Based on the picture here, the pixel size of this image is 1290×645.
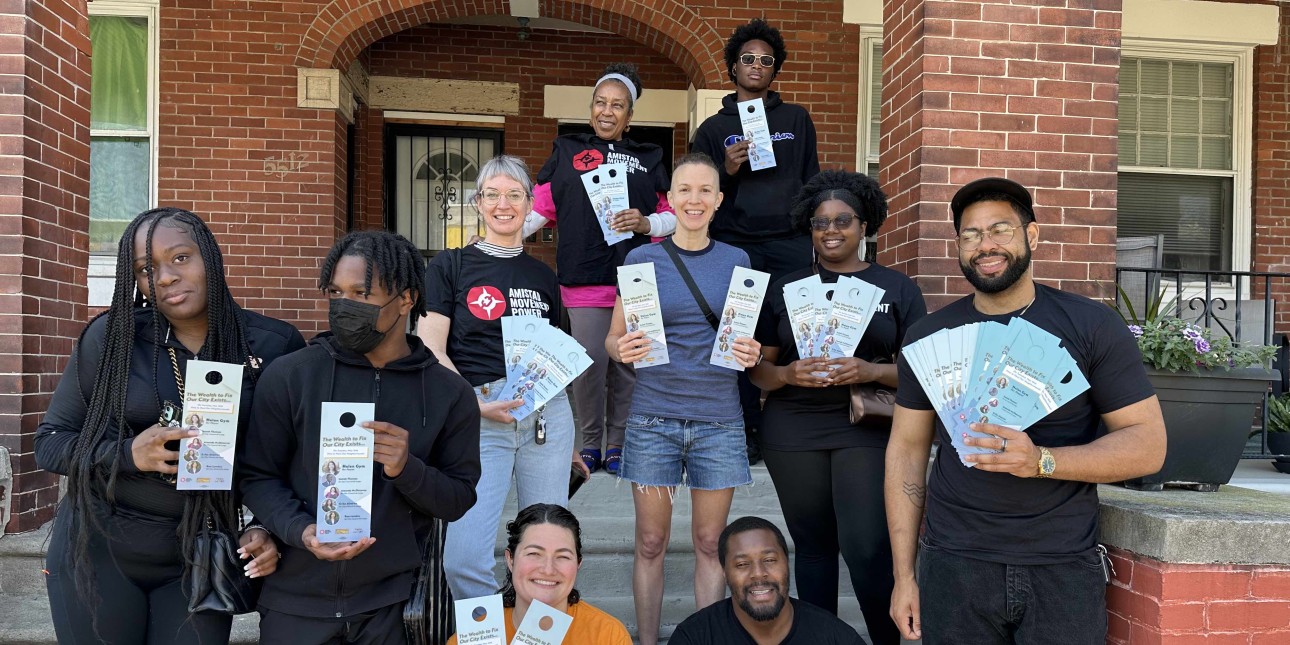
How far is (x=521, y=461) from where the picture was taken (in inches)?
141

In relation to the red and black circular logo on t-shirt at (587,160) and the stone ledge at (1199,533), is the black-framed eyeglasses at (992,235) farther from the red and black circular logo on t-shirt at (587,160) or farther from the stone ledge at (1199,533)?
the red and black circular logo on t-shirt at (587,160)

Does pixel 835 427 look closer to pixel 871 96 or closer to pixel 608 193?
pixel 608 193

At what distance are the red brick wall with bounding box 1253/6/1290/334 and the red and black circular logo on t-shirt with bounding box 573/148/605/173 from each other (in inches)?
275

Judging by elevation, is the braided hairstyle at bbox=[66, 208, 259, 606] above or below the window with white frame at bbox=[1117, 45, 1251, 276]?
below

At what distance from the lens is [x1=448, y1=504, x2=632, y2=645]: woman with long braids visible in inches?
121

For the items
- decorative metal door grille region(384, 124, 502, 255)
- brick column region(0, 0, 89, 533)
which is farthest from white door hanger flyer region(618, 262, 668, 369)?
decorative metal door grille region(384, 124, 502, 255)

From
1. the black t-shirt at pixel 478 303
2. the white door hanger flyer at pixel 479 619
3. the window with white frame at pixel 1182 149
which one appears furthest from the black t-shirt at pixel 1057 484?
the window with white frame at pixel 1182 149

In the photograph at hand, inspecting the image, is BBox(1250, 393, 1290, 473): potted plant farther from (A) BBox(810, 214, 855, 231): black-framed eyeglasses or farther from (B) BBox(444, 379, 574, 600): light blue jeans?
(B) BBox(444, 379, 574, 600): light blue jeans

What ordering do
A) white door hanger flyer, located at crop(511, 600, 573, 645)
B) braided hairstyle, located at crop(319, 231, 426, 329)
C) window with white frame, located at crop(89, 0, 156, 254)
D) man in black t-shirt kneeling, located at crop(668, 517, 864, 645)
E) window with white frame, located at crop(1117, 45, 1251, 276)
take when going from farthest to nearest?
window with white frame, located at crop(1117, 45, 1251, 276), window with white frame, located at crop(89, 0, 156, 254), man in black t-shirt kneeling, located at crop(668, 517, 864, 645), white door hanger flyer, located at crop(511, 600, 573, 645), braided hairstyle, located at crop(319, 231, 426, 329)

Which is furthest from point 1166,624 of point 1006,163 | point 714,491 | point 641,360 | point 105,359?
point 105,359

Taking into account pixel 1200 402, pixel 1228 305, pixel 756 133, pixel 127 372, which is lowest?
pixel 1200 402

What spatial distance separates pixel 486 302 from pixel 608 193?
1.02 meters

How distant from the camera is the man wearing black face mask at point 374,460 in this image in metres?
2.51

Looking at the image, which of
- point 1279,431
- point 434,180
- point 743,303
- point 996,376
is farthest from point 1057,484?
point 434,180
